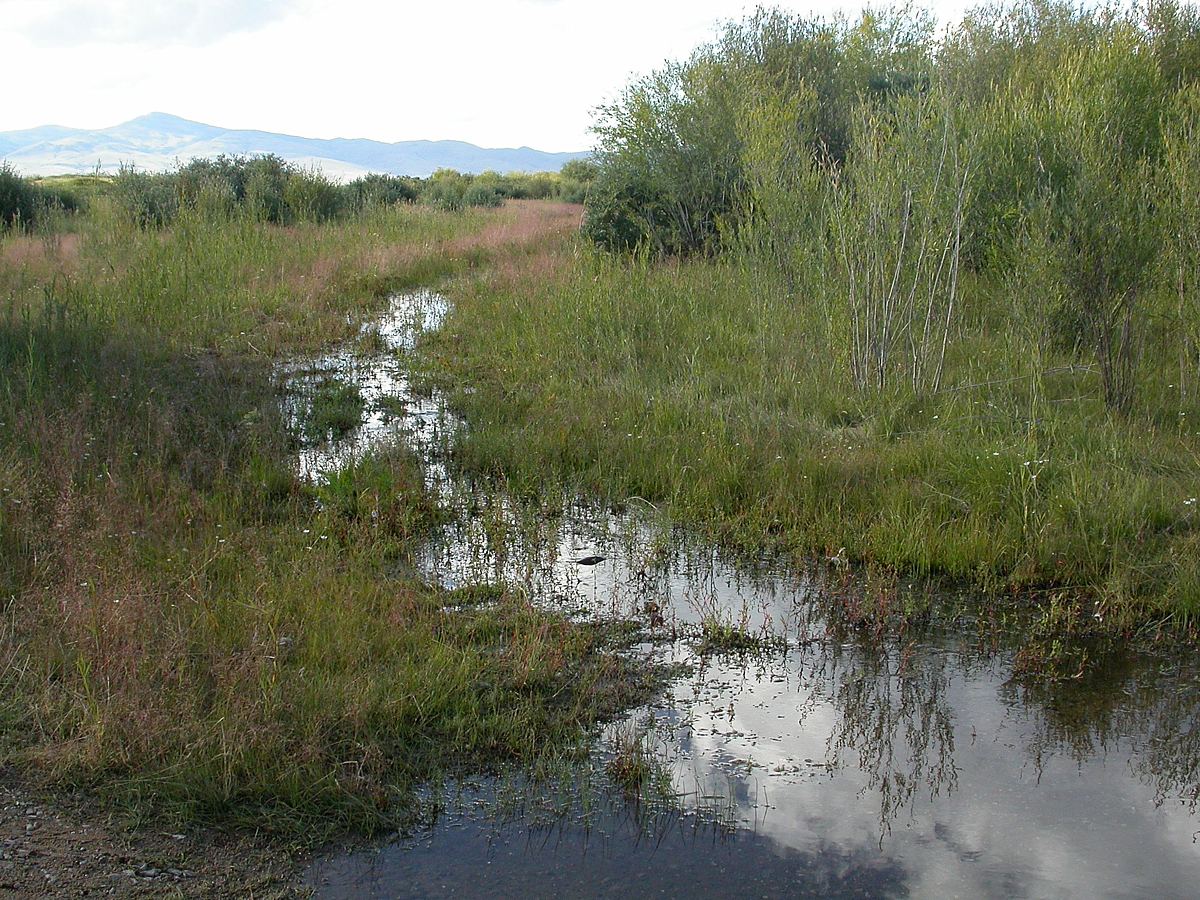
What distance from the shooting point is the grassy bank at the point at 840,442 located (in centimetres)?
563

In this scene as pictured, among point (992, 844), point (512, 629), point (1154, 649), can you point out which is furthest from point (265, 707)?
point (1154, 649)

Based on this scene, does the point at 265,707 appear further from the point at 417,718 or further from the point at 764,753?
the point at 764,753

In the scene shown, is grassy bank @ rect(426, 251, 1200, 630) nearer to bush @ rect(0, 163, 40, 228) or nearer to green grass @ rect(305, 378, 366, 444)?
green grass @ rect(305, 378, 366, 444)

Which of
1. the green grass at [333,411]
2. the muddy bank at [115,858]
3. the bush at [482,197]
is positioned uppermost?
the bush at [482,197]

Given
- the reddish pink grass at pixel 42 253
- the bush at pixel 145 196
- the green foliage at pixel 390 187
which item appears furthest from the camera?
the green foliage at pixel 390 187

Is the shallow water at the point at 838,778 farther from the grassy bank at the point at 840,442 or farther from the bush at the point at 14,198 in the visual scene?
the bush at the point at 14,198

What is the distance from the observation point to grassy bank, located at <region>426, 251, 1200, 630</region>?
5.63 meters

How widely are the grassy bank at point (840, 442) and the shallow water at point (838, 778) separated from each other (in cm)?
71

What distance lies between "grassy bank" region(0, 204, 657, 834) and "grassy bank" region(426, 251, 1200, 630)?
1.75m

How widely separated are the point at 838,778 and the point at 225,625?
2.68m

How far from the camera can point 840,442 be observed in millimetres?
7242

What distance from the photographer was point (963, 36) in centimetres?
1928

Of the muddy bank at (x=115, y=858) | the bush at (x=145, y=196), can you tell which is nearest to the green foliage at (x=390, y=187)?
the bush at (x=145, y=196)

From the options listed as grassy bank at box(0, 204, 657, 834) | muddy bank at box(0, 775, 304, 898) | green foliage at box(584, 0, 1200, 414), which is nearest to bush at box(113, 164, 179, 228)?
grassy bank at box(0, 204, 657, 834)
